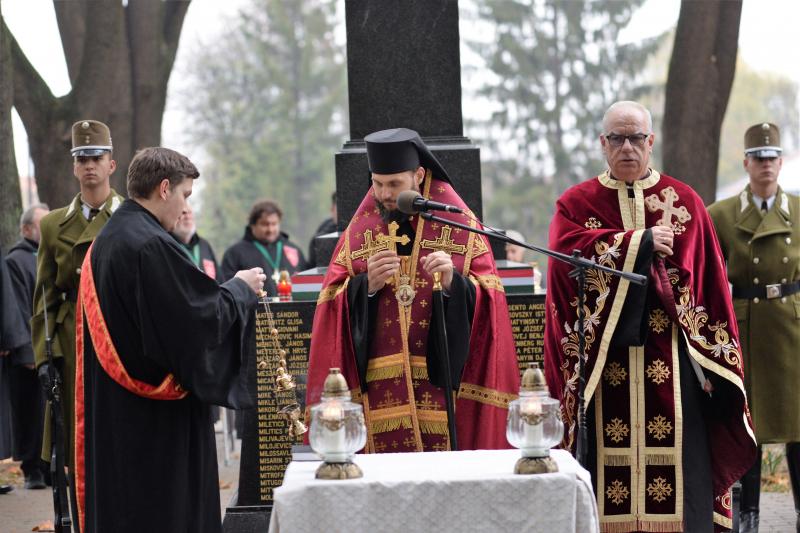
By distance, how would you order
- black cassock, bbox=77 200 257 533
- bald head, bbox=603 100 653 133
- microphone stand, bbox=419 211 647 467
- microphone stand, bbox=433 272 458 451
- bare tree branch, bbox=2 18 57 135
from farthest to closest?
bare tree branch, bbox=2 18 57 135, bald head, bbox=603 100 653 133, microphone stand, bbox=433 272 458 451, black cassock, bbox=77 200 257 533, microphone stand, bbox=419 211 647 467

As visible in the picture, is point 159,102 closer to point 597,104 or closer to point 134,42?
point 134,42

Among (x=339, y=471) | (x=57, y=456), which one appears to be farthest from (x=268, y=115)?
(x=339, y=471)

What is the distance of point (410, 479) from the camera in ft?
15.0

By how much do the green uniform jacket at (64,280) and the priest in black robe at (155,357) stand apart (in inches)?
84.1

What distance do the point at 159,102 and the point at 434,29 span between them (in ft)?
20.9

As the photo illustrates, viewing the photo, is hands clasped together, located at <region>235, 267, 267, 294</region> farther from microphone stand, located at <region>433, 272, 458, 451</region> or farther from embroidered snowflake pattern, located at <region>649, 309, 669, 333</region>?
embroidered snowflake pattern, located at <region>649, 309, 669, 333</region>

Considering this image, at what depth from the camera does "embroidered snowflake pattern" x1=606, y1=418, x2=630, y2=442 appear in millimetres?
6484

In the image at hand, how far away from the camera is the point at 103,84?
13.5 metres

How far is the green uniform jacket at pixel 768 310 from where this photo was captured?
26.8 feet

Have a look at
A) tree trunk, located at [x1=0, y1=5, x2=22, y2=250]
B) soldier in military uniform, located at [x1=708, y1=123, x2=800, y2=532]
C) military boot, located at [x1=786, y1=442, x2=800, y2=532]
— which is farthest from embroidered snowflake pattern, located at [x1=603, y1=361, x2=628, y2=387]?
tree trunk, located at [x1=0, y1=5, x2=22, y2=250]

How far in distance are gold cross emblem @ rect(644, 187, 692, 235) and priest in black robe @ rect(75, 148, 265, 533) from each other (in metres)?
2.13

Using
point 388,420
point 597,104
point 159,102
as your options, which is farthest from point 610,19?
point 388,420

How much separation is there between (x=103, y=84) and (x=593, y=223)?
8399mm

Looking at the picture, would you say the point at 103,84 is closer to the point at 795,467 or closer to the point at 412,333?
the point at 412,333
